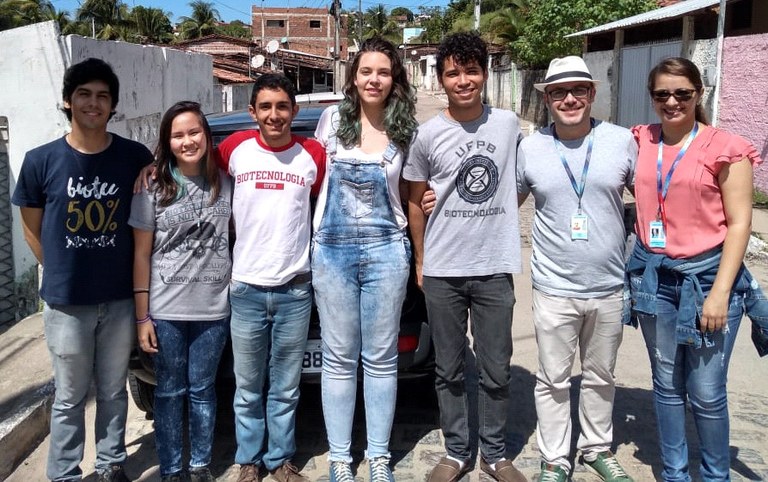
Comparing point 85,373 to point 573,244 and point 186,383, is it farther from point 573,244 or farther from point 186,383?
point 573,244

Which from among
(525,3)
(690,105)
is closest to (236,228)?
(690,105)

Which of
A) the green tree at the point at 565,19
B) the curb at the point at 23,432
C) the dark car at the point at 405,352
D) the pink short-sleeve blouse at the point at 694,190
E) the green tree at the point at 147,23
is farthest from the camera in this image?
the green tree at the point at 147,23

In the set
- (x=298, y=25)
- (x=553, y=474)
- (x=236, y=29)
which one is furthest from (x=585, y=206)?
(x=236, y=29)

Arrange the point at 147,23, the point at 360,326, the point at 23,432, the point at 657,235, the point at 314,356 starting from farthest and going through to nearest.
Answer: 1. the point at 147,23
2. the point at 23,432
3. the point at 314,356
4. the point at 360,326
5. the point at 657,235

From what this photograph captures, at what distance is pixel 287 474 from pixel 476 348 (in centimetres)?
105

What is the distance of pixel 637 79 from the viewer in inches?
584

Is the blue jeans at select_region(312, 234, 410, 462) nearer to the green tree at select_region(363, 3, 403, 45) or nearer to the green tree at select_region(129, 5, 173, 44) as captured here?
the green tree at select_region(129, 5, 173, 44)

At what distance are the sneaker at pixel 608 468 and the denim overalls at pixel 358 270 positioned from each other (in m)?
1.06

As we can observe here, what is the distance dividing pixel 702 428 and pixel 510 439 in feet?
3.51

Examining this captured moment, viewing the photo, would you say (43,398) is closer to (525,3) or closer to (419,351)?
(419,351)

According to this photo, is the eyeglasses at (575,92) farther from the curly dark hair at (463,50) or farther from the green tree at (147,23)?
the green tree at (147,23)

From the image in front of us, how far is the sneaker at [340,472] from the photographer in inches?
130

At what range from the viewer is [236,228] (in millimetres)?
3195

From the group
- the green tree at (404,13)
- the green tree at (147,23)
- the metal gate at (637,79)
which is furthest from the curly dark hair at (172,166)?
the green tree at (404,13)
